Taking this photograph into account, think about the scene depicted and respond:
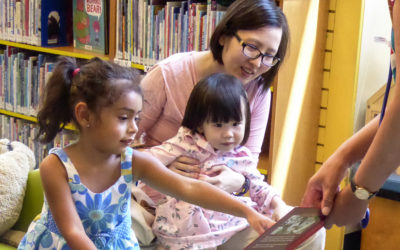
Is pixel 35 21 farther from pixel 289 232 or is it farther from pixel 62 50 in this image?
pixel 289 232

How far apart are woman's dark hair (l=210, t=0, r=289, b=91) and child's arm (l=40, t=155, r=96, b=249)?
0.78 meters

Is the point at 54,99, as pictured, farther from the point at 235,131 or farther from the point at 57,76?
the point at 235,131

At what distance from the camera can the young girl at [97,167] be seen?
4.76 feet

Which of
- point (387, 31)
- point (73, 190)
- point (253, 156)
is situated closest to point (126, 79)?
point (73, 190)

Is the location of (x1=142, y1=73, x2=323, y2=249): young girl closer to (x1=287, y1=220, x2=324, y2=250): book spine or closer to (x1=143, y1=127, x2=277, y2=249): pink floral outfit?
(x1=143, y1=127, x2=277, y2=249): pink floral outfit

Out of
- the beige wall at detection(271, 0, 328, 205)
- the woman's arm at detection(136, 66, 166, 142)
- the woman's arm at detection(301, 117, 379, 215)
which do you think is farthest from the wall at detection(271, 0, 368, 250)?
the woman's arm at detection(301, 117, 379, 215)

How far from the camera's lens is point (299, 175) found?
2.86 meters

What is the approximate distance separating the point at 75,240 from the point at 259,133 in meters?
0.91

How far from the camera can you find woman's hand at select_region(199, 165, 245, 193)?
1.81 metres

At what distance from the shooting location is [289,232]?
123 centimetres

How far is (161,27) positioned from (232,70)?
38.4 inches

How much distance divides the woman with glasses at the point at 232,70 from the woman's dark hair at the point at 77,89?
1.51 feet

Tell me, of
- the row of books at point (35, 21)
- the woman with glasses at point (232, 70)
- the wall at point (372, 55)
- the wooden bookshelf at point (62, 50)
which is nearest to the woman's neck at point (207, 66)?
the woman with glasses at point (232, 70)

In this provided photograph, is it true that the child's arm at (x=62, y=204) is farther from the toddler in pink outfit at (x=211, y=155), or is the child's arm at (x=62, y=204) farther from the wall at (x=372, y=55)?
the wall at (x=372, y=55)
